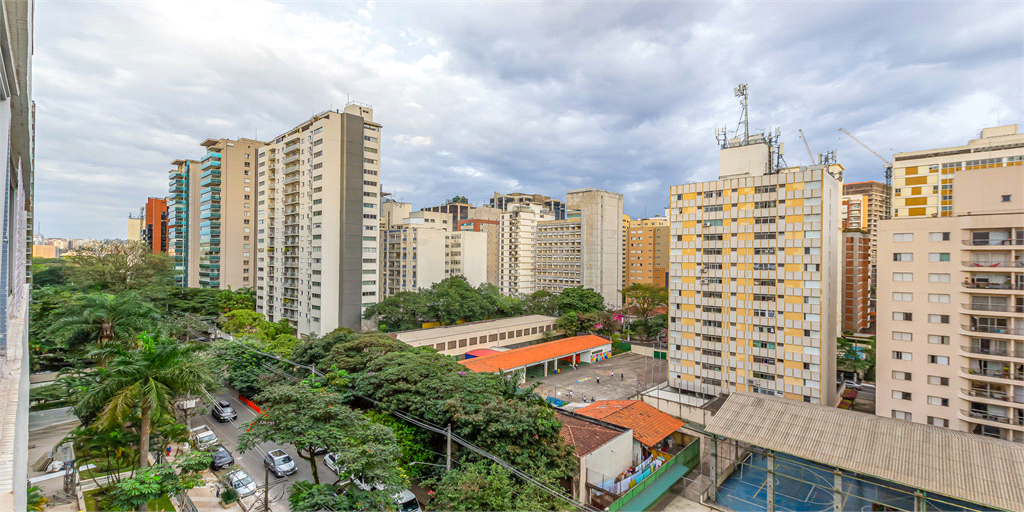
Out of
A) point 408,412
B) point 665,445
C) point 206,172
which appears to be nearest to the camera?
point 408,412

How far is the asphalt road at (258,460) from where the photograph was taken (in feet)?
54.7

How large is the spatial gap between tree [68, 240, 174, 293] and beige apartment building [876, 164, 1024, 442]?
57356mm

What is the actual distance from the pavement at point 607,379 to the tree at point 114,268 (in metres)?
39.5

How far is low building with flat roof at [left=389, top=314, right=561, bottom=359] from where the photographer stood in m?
35.8

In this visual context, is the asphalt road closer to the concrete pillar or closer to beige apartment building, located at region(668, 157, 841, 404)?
the concrete pillar

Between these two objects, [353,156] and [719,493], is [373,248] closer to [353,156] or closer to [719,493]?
[353,156]

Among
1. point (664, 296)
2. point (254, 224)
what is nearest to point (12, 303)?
point (664, 296)

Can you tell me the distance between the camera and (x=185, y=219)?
2450 inches

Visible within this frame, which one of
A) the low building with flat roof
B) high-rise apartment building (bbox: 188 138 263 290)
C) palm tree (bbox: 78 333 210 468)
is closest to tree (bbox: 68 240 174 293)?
high-rise apartment building (bbox: 188 138 263 290)

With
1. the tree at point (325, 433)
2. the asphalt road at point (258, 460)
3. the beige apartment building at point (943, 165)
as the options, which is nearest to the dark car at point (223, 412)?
the asphalt road at point (258, 460)

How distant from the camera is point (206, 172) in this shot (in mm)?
56094

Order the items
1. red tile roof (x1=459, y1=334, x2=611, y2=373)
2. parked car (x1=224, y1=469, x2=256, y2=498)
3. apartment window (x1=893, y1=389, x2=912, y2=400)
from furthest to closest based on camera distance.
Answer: red tile roof (x1=459, y1=334, x2=611, y2=373) → apartment window (x1=893, y1=389, x2=912, y2=400) → parked car (x1=224, y1=469, x2=256, y2=498)

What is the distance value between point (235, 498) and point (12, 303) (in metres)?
10.1

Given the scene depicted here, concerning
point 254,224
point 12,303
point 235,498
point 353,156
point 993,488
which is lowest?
point 235,498
